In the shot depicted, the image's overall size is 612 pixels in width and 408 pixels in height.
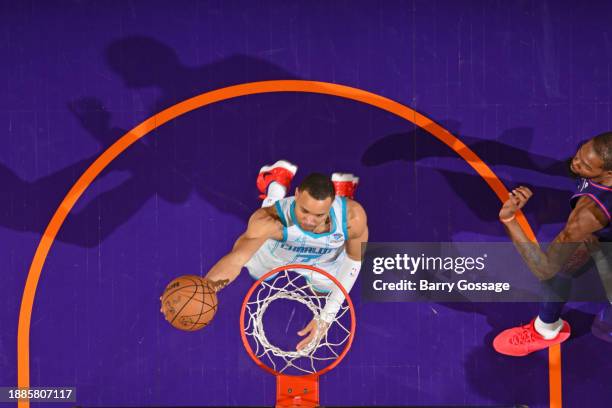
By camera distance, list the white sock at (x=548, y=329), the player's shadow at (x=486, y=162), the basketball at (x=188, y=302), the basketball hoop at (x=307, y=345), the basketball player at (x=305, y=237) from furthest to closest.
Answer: the player's shadow at (x=486, y=162), the white sock at (x=548, y=329), the basketball hoop at (x=307, y=345), the basketball player at (x=305, y=237), the basketball at (x=188, y=302)

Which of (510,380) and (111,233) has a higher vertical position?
(111,233)

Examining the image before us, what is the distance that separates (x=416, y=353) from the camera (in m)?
5.83

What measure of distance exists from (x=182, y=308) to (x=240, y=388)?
140cm

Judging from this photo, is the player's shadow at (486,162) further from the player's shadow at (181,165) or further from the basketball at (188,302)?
the basketball at (188,302)

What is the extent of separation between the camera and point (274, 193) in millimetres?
5668

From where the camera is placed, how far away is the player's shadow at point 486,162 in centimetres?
585

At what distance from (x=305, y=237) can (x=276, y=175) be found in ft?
2.09

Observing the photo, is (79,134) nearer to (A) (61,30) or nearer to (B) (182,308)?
(A) (61,30)

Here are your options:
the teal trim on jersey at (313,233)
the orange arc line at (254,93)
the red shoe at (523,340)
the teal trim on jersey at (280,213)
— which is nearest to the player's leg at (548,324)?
the red shoe at (523,340)

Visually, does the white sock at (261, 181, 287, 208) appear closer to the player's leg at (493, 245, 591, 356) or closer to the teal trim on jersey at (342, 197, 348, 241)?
the teal trim on jersey at (342, 197, 348, 241)

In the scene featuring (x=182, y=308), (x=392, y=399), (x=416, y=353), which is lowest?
(x=392, y=399)

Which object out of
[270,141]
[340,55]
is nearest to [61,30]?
[270,141]

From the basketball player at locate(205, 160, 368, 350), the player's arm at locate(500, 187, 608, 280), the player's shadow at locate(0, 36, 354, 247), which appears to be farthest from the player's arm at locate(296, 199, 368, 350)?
the player's arm at locate(500, 187, 608, 280)

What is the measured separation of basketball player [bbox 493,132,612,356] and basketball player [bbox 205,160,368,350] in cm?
126
